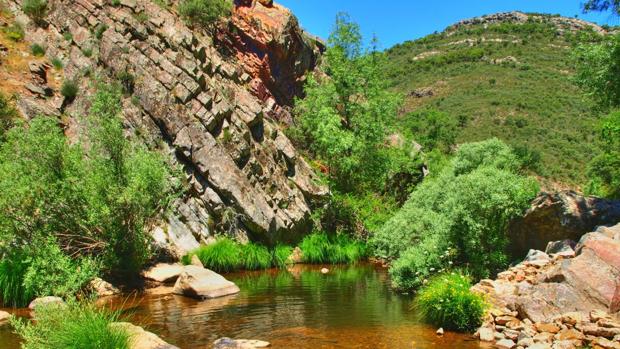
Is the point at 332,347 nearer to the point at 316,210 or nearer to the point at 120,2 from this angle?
the point at 316,210

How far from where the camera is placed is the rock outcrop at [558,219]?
1808 centimetres

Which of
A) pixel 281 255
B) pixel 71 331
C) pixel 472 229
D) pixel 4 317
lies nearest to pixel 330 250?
pixel 281 255

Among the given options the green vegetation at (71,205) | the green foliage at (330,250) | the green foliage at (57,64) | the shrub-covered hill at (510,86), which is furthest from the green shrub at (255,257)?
the shrub-covered hill at (510,86)

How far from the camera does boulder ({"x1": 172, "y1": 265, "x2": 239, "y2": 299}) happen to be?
19562 millimetres

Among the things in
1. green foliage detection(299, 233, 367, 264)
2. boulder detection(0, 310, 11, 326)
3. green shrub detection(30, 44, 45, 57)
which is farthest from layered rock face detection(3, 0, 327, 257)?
boulder detection(0, 310, 11, 326)

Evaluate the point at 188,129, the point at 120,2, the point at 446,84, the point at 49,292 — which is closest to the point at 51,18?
the point at 120,2

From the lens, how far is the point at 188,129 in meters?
31.2

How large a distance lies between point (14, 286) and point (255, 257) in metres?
13.3

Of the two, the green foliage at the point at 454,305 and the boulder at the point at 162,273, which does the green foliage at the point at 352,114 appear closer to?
the boulder at the point at 162,273

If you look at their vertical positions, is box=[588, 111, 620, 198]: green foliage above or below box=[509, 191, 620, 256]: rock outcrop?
above

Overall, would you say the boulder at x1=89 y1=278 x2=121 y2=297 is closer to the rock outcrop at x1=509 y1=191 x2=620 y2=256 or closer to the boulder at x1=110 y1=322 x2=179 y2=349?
the boulder at x1=110 y1=322 x2=179 y2=349

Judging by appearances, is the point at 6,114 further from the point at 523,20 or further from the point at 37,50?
the point at 523,20

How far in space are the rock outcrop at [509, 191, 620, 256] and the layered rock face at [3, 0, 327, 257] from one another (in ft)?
50.9

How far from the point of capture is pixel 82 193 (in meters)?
19.7
